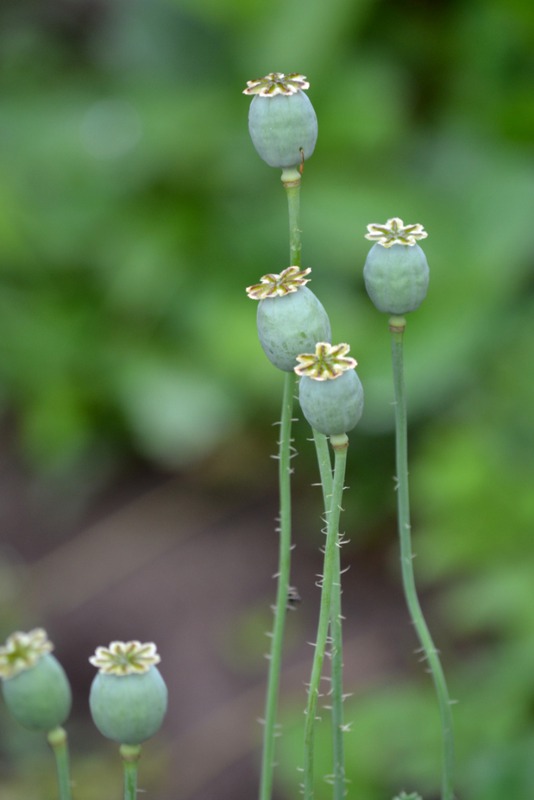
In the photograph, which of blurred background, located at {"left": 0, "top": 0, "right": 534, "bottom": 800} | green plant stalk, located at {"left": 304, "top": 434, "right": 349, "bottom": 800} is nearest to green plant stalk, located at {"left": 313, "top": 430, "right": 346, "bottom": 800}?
green plant stalk, located at {"left": 304, "top": 434, "right": 349, "bottom": 800}

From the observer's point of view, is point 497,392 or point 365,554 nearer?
point 497,392

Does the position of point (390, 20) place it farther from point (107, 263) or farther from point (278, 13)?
point (107, 263)

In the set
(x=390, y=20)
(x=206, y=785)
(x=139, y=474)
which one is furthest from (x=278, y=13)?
(x=206, y=785)

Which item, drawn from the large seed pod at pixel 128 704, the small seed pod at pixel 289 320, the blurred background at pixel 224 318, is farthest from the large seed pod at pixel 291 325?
the blurred background at pixel 224 318

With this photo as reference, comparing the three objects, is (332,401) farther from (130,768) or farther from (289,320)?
(130,768)

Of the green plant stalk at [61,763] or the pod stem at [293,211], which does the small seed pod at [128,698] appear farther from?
the pod stem at [293,211]
